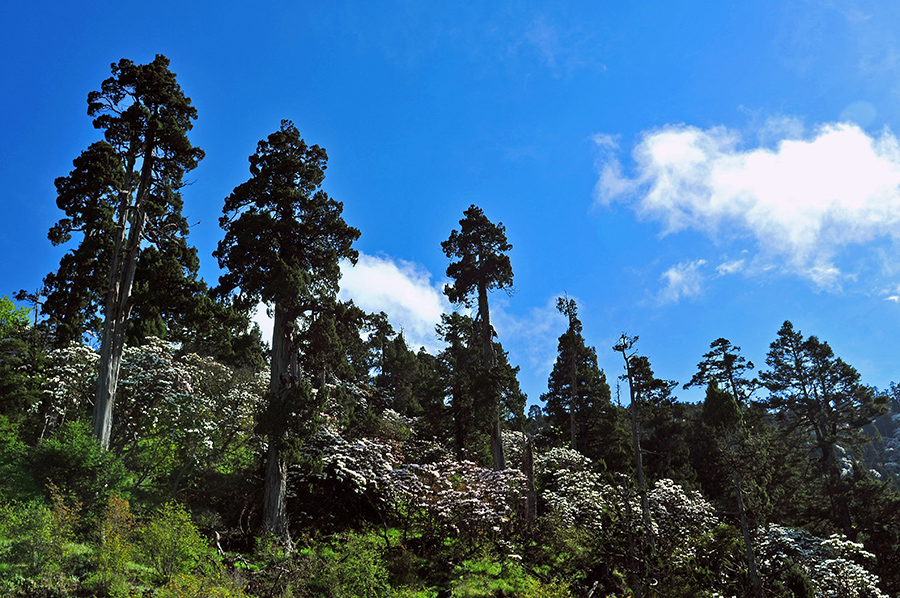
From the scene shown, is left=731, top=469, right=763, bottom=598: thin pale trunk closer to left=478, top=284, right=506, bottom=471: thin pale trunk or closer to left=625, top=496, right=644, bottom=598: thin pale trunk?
left=625, top=496, right=644, bottom=598: thin pale trunk

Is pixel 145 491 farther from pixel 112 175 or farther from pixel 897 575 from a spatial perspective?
pixel 897 575

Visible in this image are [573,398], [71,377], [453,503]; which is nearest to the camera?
[453,503]

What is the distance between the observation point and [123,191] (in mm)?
17688

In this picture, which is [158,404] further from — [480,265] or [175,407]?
[480,265]

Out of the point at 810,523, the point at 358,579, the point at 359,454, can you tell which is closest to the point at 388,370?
the point at 359,454

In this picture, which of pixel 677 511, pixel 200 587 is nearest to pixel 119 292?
pixel 200 587

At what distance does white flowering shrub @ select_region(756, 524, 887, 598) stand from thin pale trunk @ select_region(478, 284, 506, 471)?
9.41 m

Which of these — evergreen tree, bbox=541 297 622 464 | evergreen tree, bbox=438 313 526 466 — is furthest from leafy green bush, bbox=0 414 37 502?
evergreen tree, bbox=541 297 622 464

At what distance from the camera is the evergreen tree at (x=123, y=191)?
17422mm

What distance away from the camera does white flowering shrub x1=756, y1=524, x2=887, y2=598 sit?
16453 millimetres

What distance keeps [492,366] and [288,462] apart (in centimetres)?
957

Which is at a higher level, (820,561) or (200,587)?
(200,587)

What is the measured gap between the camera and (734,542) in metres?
16.4

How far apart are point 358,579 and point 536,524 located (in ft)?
26.0
